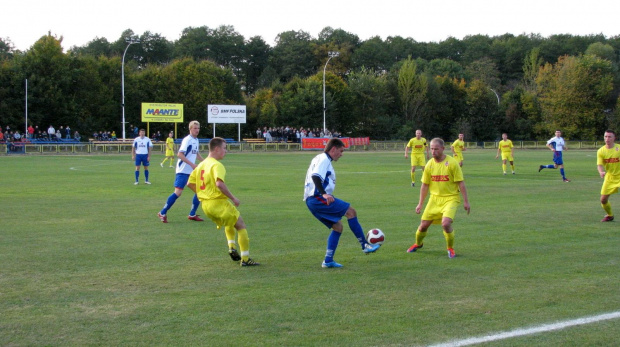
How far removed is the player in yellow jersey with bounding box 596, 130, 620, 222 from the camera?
42.6 ft

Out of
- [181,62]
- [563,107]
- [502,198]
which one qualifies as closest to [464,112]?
[563,107]

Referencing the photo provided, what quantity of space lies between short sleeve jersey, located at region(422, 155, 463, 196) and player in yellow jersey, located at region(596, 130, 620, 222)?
211 inches

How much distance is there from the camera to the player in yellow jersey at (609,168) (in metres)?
13.0

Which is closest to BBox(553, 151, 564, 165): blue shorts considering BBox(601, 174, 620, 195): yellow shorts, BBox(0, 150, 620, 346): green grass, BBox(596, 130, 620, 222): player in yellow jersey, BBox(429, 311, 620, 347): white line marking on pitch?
BBox(0, 150, 620, 346): green grass

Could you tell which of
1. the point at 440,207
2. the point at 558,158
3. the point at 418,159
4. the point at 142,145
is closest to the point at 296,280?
the point at 440,207

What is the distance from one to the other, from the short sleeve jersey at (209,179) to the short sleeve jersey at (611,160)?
8716mm

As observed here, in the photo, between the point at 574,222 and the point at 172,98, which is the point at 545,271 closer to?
the point at 574,222

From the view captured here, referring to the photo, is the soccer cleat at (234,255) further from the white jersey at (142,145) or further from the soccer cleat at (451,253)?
the white jersey at (142,145)

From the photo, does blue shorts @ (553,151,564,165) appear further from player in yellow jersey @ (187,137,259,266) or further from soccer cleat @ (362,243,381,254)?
player in yellow jersey @ (187,137,259,266)

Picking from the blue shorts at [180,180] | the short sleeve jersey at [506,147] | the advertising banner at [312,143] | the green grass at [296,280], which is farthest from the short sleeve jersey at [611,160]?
the advertising banner at [312,143]

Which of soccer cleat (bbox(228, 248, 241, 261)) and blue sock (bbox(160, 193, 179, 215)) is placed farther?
blue sock (bbox(160, 193, 179, 215))

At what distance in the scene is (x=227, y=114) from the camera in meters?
63.6

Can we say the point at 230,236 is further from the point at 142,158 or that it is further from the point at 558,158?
the point at 558,158

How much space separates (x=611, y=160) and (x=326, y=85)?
62.2 metres
